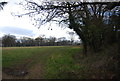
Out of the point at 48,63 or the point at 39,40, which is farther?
the point at 39,40

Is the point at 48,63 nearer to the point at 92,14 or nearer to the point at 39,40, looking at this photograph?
the point at 92,14

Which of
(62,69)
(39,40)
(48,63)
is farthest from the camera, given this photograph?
(39,40)

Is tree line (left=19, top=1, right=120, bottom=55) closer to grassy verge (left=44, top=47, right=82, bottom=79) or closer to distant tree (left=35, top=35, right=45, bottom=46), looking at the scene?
grassy verge (left=44, top=47, right=82, bottom=79)

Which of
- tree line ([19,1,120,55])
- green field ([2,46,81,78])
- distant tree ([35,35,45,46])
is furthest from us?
distant tree ([35,35,45,46])

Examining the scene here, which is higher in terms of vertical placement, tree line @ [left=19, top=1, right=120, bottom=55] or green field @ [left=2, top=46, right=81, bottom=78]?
tree line @ [left=19, top=1, right=120, bottom=55]

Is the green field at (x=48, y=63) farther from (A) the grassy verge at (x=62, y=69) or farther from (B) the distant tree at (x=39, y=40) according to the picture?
(B) the distant tree at (x=39, y=40)

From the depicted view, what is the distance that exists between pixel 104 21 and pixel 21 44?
43.1 meters

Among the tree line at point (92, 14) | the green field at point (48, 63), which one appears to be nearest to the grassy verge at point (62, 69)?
the green field at point (48, 63)

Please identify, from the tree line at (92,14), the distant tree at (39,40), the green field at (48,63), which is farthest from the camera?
the distant tree at (39,40)

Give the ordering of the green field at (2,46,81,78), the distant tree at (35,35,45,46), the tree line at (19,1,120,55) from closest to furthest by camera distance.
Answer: the tree line at (19,1,120,55) < the green field at (2,46,81,78) < the distant tree at (35,35,45,46)

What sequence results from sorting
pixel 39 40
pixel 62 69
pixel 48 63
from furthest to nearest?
pixel 39 40 → pixel 48 63 → pixel 62 69

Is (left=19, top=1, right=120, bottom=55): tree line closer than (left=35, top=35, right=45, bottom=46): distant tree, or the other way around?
(left=19, top=1, right=120, bottom=55): tree line

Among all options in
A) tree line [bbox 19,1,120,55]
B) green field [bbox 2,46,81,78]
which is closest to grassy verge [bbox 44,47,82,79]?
green field [bbox 2,46,81,78]

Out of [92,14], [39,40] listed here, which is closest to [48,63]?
[92,14]
